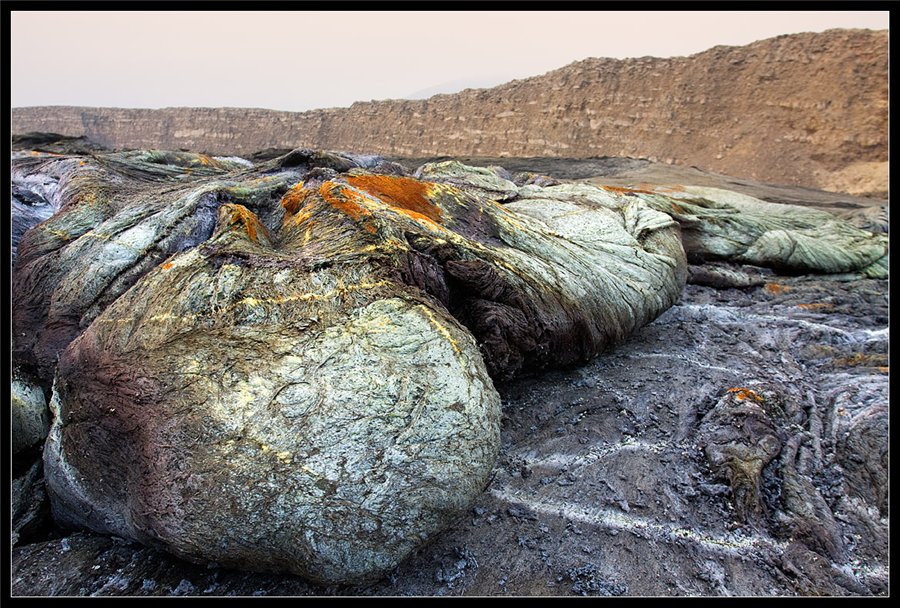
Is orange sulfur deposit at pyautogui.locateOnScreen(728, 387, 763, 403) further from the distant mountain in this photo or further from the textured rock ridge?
the distant mountain

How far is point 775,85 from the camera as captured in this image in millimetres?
19734

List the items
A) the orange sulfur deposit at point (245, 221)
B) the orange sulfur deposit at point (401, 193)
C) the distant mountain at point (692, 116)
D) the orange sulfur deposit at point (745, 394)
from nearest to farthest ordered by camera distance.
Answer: the orange sulfur deposit at point (245, 221) < the orange sulfur deposit at point (745, 394) < the orange sulfur deposit at point (401, 193) < the distant mountain at point (692, 116)

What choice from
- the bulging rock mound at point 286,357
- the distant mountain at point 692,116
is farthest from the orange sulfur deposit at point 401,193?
the distant mountain at point 692,116

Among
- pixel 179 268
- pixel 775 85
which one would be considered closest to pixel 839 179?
pixel 775 85

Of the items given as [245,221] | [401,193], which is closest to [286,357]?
[245,221]

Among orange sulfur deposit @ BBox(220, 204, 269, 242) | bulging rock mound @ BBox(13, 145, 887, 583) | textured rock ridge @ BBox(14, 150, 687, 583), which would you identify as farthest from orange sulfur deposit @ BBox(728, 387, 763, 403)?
orange sulfur deposit @ BBox(220, 204, 269, 242)

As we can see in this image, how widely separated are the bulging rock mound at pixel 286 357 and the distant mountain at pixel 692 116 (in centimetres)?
1873

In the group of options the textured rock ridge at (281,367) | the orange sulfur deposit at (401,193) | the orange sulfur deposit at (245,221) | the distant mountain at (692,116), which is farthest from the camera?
the distant mountain at (692,116)

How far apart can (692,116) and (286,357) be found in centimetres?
2325

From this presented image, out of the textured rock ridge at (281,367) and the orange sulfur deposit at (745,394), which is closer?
the textured rock ridge at (281,367)

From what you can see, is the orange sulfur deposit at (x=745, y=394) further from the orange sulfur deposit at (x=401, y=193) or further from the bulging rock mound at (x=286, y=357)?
the orange sulfur deposit at (x=401, y=193)

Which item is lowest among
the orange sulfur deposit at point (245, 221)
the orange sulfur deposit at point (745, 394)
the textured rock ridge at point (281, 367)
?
the orange sulfur deposit at point (745, 394)

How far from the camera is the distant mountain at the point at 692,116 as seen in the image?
18.2 m

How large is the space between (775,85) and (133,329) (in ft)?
78.4
